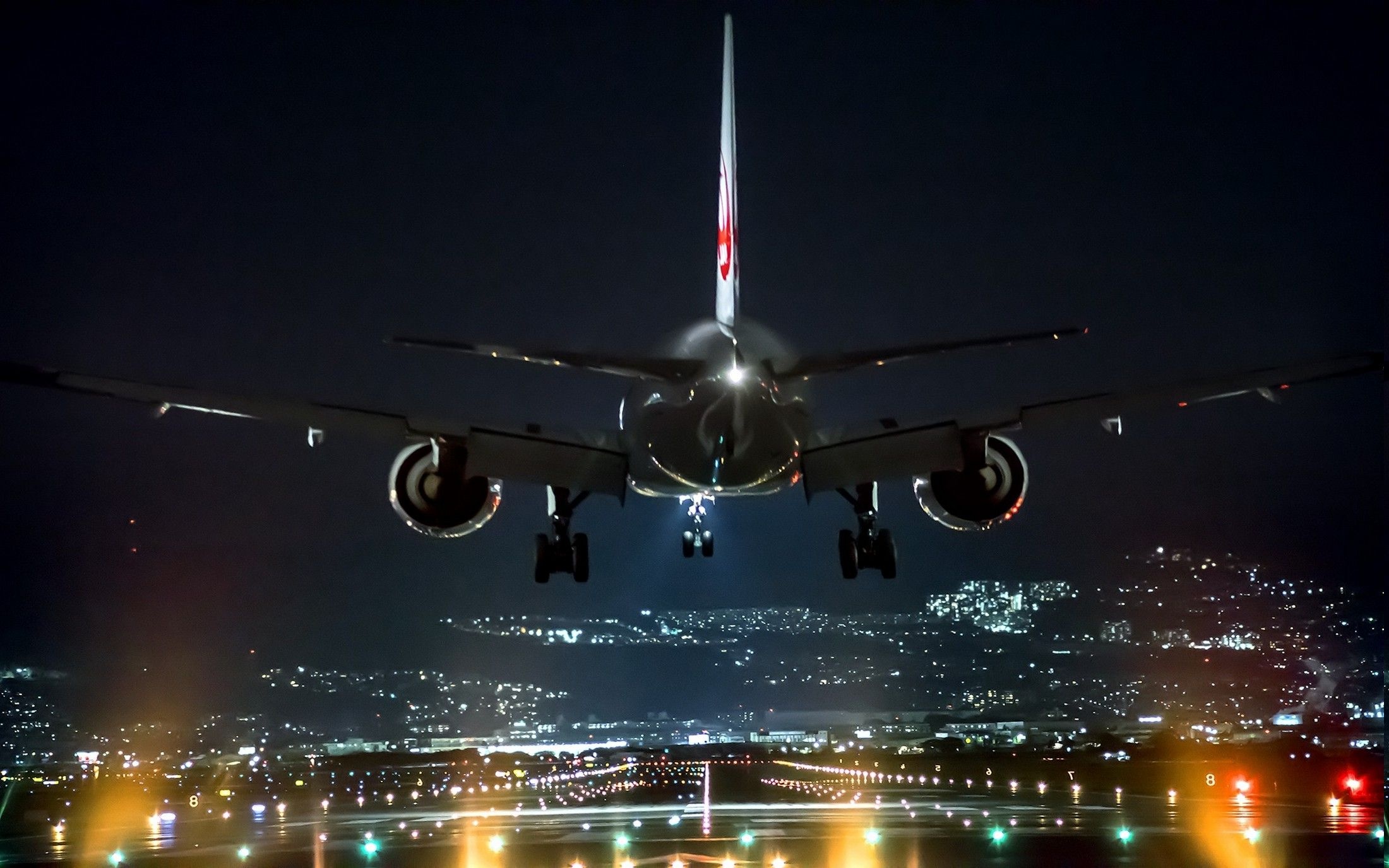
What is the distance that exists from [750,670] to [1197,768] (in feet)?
291

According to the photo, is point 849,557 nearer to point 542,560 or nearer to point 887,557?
point 887,557

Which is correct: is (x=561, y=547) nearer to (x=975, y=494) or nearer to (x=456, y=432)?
(x=456, y=432)

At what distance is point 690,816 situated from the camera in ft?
127

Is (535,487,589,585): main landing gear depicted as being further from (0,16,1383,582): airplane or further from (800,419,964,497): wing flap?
(800,419,964,497): wing flap

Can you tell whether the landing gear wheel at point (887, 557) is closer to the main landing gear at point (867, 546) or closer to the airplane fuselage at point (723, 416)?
the main landing gear at point (867, 546)

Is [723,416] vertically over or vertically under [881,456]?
under

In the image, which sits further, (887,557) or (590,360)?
(887,557)

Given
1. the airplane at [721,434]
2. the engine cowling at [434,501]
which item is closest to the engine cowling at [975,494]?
the airplane at [721,434]

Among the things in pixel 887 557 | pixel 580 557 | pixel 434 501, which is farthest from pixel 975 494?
pixel 434 501

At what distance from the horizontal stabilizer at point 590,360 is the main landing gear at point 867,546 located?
8091 mm

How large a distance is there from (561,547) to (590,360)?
30.1 feet

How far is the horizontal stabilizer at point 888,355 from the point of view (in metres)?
24.1

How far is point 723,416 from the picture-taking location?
84.5 feet

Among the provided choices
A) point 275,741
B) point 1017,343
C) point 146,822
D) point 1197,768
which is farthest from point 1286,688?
A: point 1017,343
